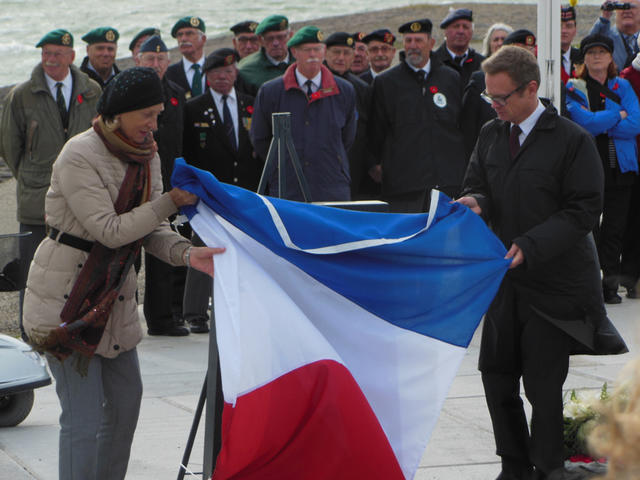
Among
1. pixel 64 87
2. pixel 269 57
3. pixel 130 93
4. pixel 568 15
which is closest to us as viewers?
pixel 130 93

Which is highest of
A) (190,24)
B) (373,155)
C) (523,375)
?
(190,24)

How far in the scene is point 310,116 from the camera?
339 inches

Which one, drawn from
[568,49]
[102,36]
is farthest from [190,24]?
[568,49]

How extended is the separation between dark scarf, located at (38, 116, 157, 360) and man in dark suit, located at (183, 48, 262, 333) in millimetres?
4866

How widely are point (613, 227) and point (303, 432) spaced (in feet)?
21.9

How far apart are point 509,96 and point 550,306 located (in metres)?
0.95

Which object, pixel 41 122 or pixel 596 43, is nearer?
pixel 41 122

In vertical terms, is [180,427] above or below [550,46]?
below

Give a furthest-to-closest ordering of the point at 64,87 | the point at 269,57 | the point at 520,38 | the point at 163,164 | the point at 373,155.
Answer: the point at 269,57, the point at 373,155, the point at 520,38, the point at 163,164, the point at 64,87

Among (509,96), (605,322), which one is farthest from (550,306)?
(509,96)

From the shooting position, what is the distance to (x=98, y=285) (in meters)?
4.24

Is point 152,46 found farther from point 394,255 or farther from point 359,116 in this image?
point 394,255

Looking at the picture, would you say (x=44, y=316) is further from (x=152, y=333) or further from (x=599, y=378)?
(x=152, y=333)

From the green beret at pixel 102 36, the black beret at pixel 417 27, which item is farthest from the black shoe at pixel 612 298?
the green beret at pixel 102 36
